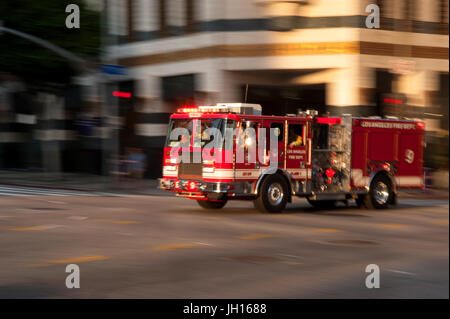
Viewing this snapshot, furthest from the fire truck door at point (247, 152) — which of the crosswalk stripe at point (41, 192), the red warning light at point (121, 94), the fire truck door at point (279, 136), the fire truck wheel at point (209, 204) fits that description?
the crosswalk stripe at point (41, 192)

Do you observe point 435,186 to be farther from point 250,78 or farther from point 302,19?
point 250,78

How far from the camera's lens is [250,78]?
84.4 ft

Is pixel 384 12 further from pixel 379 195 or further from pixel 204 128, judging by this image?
pixel 379 195

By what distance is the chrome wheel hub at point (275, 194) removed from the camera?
1758 cm

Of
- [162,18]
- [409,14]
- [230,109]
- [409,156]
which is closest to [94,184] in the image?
[230,109]

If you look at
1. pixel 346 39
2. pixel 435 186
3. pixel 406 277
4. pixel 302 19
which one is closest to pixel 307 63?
pixel 302 19

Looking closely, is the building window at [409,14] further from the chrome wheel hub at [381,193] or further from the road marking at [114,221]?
the chrome wheel hub at [381,193]

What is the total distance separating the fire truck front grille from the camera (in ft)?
55.5

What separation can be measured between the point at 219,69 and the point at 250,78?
131 centimetres

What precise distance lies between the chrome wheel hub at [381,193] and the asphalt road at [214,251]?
121cm

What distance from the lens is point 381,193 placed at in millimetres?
19719

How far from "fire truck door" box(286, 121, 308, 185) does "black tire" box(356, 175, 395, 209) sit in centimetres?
235

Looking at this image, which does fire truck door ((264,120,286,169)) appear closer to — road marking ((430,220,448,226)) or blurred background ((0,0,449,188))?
blurred background ((0,0,449,188))

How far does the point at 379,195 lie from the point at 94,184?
10.0 meters
